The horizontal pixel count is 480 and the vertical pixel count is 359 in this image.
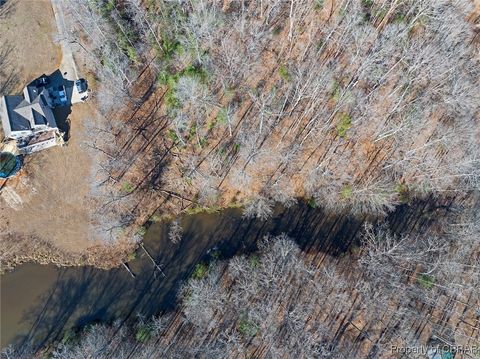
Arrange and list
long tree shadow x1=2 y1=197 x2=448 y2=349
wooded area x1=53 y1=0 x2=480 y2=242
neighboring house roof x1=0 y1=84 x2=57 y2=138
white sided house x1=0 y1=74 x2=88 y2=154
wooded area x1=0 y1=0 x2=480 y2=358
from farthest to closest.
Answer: wooded area x1=53 y1=0 x2=480 y2=242 < wooded area x1=0 y1=0 x2=480 y2=358 < long tree shadow x1=2 y1=197 x2=448 y2=349 < white sided house x1=0 y1=74 x2=88 y2=154 < neighboring house roof x1=0 y1=84 x2=57 y2=138

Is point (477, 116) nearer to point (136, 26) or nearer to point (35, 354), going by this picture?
point (136, 26)

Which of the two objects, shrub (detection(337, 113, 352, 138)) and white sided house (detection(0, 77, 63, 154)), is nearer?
white sided house (detection(0, 77, 63, 154))

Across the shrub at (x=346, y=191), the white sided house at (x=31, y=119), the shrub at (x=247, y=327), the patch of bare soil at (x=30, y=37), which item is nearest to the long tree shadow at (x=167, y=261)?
the shrub at (x=346, y=191)

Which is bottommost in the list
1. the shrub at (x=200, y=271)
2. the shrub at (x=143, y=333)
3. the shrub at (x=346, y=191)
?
the shrub at (x=143, y=333)

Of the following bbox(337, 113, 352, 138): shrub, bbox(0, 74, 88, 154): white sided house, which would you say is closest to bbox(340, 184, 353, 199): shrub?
bbox(337, 113, 352, 138): shrub

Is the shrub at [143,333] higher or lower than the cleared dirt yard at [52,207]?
lower

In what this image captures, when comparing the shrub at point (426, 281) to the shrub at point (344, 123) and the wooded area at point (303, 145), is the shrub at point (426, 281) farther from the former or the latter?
the shrub at point (344, 123)

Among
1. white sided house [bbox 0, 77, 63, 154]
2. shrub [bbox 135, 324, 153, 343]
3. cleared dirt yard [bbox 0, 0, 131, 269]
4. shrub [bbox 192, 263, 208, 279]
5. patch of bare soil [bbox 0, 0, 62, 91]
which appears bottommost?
shrub [bbox 135, 324, 153, 343]

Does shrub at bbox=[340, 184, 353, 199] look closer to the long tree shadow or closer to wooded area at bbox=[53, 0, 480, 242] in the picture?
wooded area at bbox=[53, 0, 480, 242]
